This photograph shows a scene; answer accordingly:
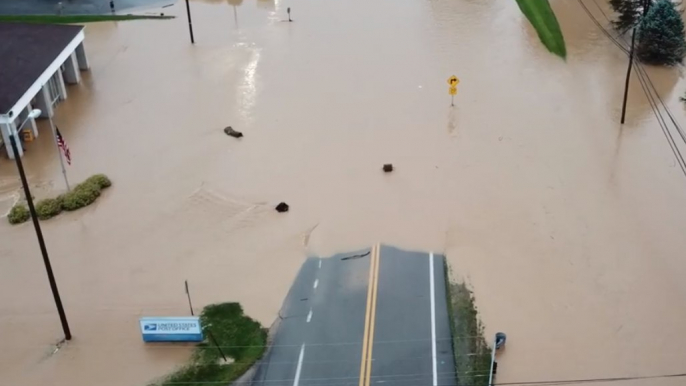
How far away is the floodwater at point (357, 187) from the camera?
23.4 m

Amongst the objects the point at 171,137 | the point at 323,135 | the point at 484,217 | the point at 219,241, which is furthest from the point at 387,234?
the point at 171,137

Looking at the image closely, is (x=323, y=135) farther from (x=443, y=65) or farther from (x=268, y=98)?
(x=443, y=65)

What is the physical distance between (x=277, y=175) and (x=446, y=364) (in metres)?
12.6

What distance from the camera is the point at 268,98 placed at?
3803cm

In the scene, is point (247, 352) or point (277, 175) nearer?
point (247, 352)

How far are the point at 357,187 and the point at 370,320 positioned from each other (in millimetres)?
8420

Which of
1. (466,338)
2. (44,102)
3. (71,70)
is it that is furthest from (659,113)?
(71,70)

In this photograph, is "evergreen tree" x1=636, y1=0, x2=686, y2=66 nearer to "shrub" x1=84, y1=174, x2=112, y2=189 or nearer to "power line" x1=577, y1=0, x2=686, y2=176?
"power line" x1=577, y1=0, x2=686, y2=176

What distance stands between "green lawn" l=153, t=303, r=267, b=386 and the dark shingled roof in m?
14.7

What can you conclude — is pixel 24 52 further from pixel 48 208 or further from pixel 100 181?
pixel 48 208

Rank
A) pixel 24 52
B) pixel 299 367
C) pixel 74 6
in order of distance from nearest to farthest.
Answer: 1. pixel 299 367
2. pixel 24 52
3. pixel 74 6

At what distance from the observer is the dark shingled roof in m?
33.3

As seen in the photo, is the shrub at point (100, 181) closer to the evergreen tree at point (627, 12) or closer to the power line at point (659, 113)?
the power line at point (659, 113)

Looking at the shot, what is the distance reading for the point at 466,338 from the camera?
22.4m
